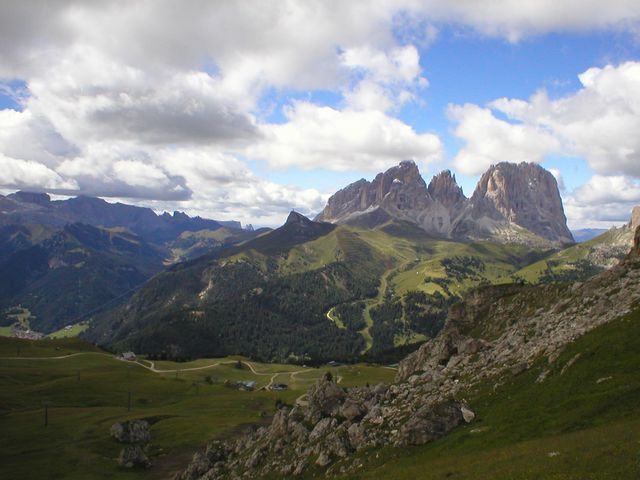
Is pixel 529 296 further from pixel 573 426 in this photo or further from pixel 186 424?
pixel 186 424

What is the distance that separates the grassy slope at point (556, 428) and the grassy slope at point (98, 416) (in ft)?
220

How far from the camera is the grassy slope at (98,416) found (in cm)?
9606

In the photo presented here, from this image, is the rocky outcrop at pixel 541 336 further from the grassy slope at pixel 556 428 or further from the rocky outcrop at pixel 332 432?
the rocky outcrop at pixel 332 432

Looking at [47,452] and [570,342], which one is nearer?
[570,342]

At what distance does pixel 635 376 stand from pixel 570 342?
1315cm

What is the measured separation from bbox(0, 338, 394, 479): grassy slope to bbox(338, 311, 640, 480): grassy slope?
6709cm

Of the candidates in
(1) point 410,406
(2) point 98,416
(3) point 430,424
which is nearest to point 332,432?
(1) point 410,406

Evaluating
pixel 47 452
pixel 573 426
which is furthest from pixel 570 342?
pixel 47 452

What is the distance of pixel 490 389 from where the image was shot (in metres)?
54.6

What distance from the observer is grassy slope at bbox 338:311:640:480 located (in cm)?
3058

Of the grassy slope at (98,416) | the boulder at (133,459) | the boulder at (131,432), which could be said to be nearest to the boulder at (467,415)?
the grassy slope at (98,416)

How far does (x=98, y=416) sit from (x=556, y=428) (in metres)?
128

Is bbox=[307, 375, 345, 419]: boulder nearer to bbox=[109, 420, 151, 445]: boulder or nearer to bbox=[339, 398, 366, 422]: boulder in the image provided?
bbox=[339, 398, 366, 422]: boulder

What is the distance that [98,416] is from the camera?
13175cm
